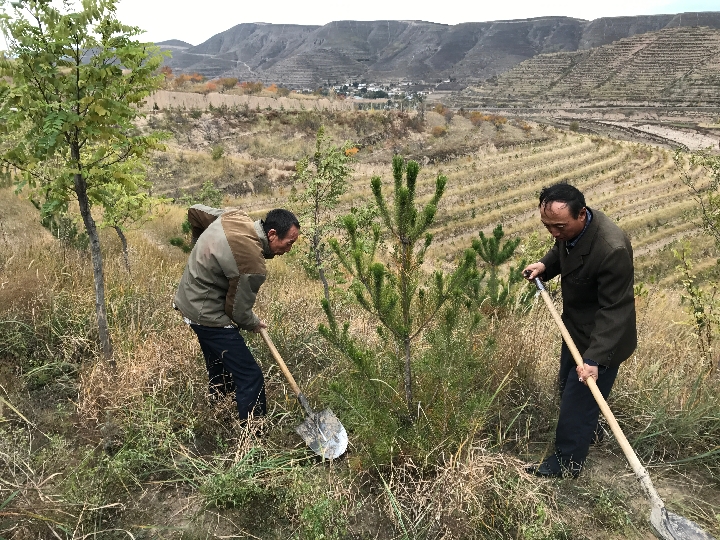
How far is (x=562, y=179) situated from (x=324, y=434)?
27405mm

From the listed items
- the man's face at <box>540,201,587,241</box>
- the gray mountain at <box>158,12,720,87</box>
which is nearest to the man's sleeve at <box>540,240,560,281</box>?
the man's face at <box>540,201,587,241</box>

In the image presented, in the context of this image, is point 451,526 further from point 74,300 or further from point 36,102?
point 74,300

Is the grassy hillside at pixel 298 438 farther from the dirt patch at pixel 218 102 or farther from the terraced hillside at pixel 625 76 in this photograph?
the terraced hillside at pixel 625 76

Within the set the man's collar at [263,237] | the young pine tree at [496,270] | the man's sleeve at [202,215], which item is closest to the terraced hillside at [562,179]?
the young pine tree at [496,270]

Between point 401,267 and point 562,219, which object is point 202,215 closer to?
point 401,267

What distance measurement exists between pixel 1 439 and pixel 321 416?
1.82m

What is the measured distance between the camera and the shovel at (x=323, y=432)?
2.68 meters

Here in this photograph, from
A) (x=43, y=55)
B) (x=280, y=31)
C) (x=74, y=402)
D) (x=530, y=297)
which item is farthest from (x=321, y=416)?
(x=280, y=31)

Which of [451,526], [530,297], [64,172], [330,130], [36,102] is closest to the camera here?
[451,526]

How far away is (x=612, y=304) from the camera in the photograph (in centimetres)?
234

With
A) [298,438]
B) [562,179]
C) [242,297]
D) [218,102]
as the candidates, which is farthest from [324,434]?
[218,102]

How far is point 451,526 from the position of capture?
2.12m

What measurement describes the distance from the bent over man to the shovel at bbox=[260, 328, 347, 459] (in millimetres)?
256

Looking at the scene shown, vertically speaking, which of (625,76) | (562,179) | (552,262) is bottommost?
(562,179)
